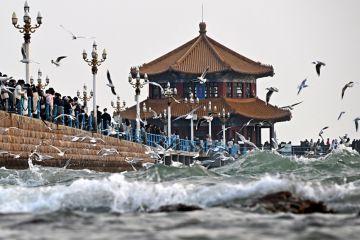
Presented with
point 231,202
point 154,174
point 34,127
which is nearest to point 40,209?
point 231,202

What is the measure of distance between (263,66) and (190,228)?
6297 centimetres

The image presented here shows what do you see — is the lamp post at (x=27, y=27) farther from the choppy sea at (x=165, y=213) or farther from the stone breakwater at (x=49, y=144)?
the choppy sea at (x=165, y=213)

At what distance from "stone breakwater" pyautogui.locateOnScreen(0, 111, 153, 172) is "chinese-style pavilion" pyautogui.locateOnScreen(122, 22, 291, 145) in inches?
1156

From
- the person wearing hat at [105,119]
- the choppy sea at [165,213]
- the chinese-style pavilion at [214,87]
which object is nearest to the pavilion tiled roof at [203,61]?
the chinese-style pavilion at [214,87]

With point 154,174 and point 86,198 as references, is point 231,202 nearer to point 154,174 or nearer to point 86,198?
point 86,198

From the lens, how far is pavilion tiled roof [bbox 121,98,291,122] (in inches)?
2547

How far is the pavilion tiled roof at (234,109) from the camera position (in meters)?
64.7

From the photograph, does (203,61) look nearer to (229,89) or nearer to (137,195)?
(229,89)

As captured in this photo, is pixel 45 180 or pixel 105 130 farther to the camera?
pixel 105 130

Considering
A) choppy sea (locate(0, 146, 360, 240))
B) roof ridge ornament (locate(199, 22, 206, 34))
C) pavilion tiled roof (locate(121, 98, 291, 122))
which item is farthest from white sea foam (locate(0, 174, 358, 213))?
roof ridge ornament (locate(199, 22, 206, 34))

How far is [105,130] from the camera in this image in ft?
110

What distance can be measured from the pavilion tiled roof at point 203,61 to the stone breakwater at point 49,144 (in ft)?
103

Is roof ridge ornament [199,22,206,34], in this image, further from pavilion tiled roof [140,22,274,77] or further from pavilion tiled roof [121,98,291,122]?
pavilion tiled roof [121,98,291,122]

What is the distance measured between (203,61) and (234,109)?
6263 mm
